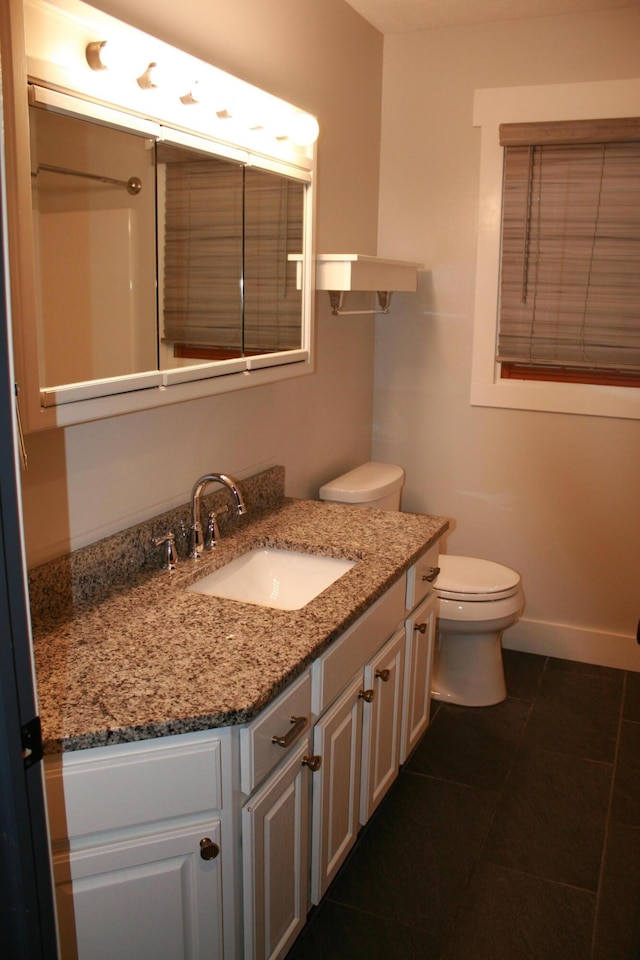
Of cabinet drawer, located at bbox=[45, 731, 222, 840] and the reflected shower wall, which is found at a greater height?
the reflected shower wall

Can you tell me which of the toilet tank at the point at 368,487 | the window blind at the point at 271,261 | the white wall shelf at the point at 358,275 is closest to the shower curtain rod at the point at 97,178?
the window blind at the point at 271,261

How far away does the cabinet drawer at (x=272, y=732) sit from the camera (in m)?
1.52

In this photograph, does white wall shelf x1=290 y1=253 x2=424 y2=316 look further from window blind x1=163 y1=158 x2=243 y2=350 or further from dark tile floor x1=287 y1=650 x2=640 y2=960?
dark tile floor x1=287 y1=650 x2=640 y2=960

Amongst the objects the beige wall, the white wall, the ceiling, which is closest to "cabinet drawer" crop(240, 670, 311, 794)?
the beige wall

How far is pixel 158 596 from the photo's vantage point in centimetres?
190

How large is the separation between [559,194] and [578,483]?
1.09m

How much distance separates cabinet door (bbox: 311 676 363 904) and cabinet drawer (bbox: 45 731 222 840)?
0.44 meters

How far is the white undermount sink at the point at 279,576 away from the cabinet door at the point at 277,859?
0.49 metres

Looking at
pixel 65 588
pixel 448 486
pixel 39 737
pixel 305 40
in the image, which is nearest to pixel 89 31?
pixel 65 588

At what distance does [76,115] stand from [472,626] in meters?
2.12

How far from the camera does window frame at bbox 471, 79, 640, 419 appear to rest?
3.08 meters

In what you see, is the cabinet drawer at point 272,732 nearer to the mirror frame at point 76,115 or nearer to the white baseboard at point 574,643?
the mirror frame at point 76,115

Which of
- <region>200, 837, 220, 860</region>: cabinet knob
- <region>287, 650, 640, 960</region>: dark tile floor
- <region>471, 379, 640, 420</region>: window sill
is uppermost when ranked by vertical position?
<region>471, 379, 640, 420</region>: window sill

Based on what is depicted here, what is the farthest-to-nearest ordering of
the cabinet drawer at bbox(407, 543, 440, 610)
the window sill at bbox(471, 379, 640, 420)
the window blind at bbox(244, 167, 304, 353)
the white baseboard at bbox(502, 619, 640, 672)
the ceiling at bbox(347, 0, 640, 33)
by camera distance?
the white baseboard at bbox(502, 619, 640, 672) → the window sill at bbox(471, 379, 640, 420) → the ceiling at bbox(347, 0, 640, 33) → the cabinet drawer at bbox(407, 543, 440, 610) → the window blind at bbox(244, 167, 304, 353)
